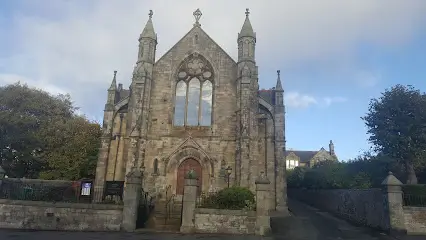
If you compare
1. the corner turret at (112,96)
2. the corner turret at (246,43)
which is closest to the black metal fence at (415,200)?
the corner turret at (246,43)

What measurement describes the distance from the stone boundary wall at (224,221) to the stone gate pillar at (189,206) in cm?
24

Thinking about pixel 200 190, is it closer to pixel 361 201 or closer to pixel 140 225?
pixel 140 225

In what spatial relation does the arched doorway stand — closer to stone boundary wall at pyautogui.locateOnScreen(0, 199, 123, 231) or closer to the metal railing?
the metal railing

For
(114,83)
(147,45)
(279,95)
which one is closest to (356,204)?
(279,95)

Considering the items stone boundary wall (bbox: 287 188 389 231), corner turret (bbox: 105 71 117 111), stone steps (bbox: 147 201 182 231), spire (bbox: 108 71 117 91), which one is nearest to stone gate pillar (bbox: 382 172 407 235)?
stone boundary wall (bbox: 287 188 389 231)

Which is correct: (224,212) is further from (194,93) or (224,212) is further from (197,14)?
(197,14)

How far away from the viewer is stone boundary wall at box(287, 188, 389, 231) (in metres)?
16.9

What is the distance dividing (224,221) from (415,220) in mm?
9274

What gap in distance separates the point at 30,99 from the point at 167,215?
21.7m

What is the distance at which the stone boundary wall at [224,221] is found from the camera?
1477 cm

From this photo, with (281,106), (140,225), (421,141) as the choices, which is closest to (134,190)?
(140,225)

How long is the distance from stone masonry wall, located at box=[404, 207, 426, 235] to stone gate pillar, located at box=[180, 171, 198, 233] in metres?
10.4

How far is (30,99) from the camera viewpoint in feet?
103

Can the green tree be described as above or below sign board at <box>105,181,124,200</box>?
above
